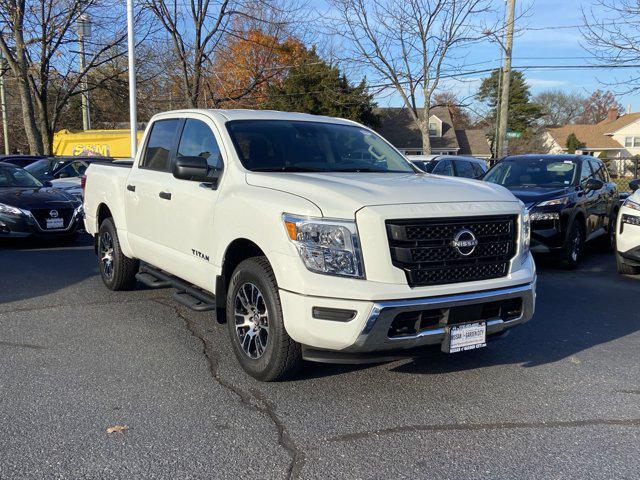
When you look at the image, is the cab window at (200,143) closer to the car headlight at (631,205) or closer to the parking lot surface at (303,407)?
the parking lot surface at (303,407)

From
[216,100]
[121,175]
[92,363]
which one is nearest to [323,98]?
[216,100]

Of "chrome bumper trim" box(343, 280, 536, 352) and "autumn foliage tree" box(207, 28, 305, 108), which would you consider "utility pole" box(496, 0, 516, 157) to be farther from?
"chrome bumper trim" box(343, 280, 536, 352)

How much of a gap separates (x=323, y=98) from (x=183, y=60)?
687 inches

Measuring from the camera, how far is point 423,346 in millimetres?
3889

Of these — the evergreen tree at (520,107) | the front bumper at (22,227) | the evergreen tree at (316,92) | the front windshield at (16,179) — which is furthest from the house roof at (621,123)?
the front bumper at (22,227)

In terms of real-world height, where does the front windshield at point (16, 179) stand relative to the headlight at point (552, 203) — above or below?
above

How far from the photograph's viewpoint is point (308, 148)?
17.0 feet

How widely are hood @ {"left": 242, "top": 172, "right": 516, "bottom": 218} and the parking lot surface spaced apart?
134cm

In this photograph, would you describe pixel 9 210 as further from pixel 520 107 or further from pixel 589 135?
pixel 589 135

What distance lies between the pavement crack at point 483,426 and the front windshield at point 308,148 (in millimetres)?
2172

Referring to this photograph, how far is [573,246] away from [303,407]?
21.3ft

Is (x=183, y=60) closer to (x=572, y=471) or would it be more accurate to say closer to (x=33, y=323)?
(x=33, y=323)

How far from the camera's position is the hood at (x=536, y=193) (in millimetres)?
8750

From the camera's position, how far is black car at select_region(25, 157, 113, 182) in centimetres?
1549
